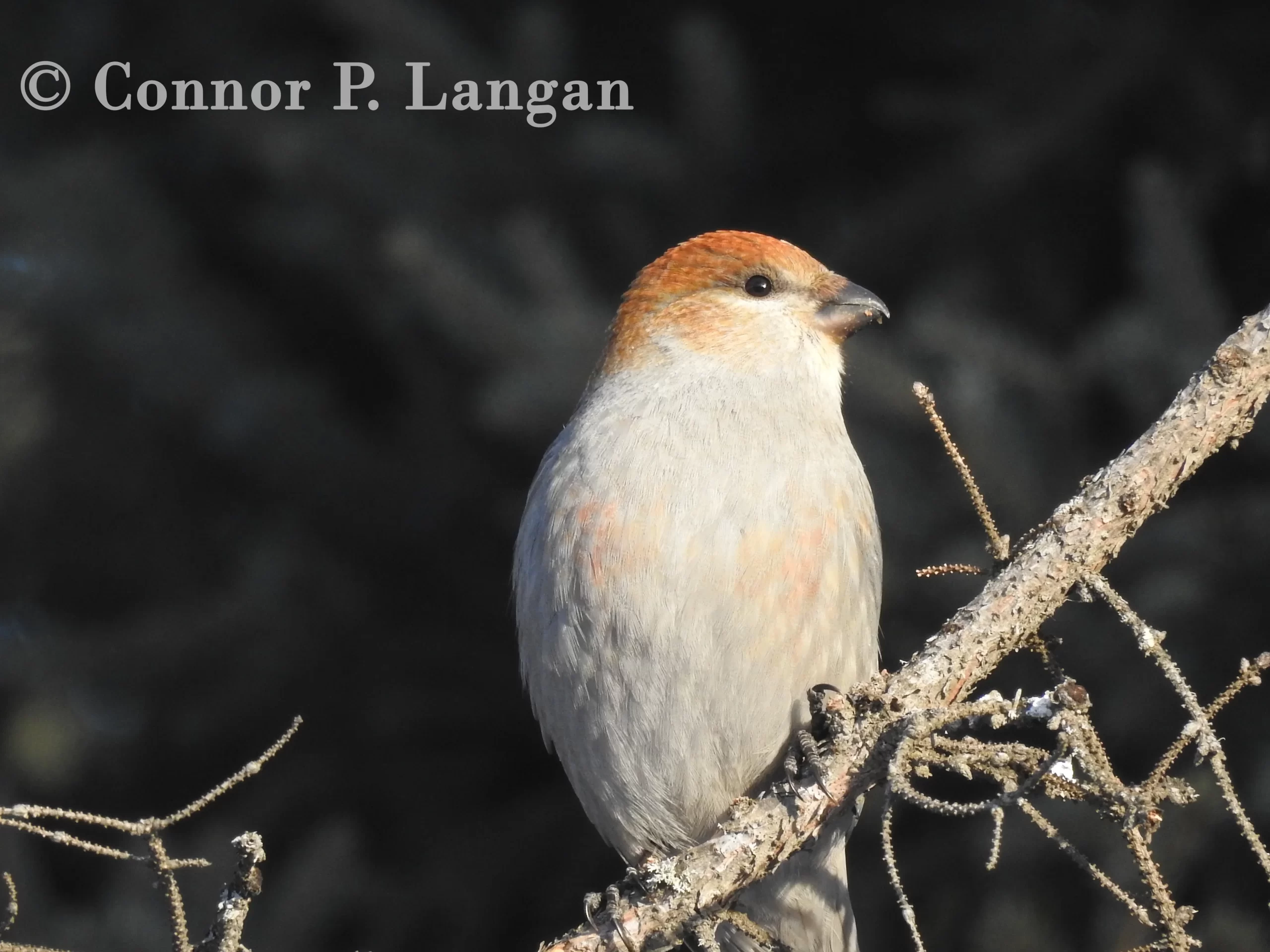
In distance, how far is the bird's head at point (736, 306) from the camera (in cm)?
311

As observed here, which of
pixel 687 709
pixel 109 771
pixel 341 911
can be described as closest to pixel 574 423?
pixel 687 709

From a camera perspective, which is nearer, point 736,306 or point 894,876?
point 894,876

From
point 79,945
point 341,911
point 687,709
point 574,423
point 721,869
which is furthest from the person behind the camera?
point 341,911

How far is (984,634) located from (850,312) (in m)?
1.24

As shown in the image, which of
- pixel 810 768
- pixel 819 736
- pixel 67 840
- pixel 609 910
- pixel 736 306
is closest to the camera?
pixel 67 840

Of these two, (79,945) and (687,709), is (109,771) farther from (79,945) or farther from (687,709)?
(687,709)

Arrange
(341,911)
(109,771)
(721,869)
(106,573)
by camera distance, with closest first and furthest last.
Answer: (721,869)
(341,911)
(109,771)
(106,573)

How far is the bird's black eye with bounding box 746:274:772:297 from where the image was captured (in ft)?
10.5

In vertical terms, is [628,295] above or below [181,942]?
above

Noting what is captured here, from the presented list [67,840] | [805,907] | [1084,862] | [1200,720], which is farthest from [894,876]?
[805,907]

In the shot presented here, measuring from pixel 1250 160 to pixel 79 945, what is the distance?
3.84m

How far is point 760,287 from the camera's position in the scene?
3.21 metres

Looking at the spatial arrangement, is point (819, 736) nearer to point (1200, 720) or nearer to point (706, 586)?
point (706, 586)

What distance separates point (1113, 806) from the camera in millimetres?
1796
